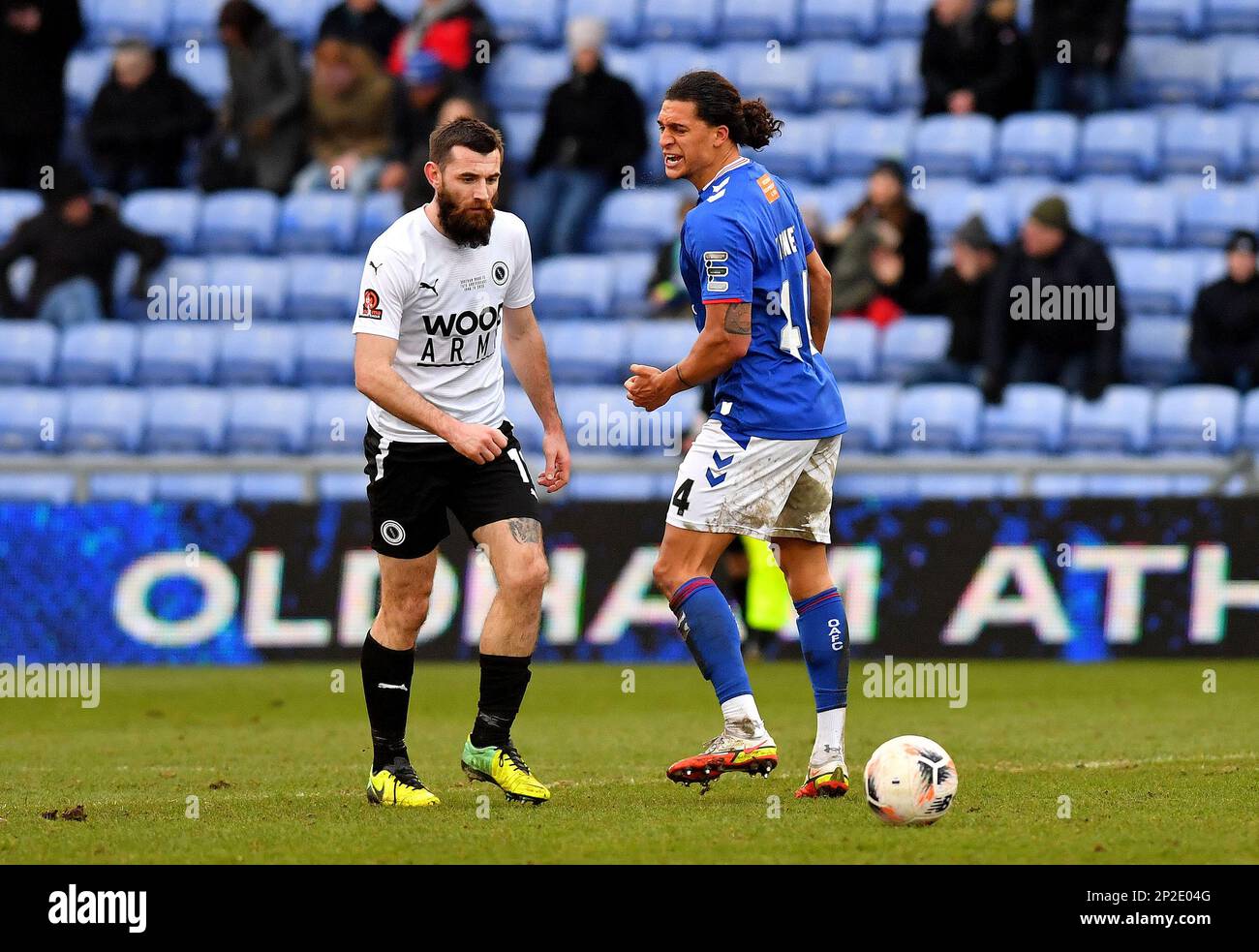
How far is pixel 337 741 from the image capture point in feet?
29.1

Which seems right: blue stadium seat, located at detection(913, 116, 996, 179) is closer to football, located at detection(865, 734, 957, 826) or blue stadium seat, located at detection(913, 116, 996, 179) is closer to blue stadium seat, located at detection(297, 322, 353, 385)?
blue stadium seat, located at detection(297, 322, 353, 385)

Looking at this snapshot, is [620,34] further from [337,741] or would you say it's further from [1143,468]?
[337,741]

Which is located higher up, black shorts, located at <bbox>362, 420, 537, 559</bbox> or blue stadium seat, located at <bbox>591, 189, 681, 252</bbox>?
blue stadium seat, located at <bbox>591, 189, 681, 252</bbox>

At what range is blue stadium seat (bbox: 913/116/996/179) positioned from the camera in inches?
607

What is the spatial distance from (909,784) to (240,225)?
11.3m

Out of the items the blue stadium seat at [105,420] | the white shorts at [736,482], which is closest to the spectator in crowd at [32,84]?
the blue stadium seat at [105,420]

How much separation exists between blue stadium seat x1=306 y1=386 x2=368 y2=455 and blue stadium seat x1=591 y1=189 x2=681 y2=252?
2489 mm

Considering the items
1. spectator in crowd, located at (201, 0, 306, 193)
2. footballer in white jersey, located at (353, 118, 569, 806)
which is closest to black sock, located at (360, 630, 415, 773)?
footballer in white jersey, located at (353, 118, 569, 806)

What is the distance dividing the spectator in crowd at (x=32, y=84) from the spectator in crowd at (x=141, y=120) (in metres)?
0.37

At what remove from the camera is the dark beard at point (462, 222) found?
21.6 feet

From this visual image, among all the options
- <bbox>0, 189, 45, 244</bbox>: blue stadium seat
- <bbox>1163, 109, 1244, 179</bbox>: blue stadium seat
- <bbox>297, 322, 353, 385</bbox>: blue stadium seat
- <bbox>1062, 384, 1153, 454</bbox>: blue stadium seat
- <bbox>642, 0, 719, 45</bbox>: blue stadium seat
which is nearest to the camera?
<bbox>1062, 384, 1153, 454</bbox>: blue stadium seat

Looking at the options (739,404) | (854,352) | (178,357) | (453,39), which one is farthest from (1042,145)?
(739,404)

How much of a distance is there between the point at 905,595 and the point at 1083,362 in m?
2.51

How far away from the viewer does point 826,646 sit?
22.3ft
